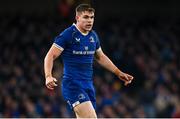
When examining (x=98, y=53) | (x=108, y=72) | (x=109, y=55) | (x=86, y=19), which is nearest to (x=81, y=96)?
(x=98, y=53)

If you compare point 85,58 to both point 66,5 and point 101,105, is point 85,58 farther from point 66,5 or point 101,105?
point 66,5

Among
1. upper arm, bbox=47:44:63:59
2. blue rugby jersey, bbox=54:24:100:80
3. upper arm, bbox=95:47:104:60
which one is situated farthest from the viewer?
upper arm, bbox=95:47:104:60

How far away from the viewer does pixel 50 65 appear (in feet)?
25.4

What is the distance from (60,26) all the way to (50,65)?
40.7ft

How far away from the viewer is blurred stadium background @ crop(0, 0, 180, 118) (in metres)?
14.9

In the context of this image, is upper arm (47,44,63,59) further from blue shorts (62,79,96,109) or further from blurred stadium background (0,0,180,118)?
blurred stadium background (0,0,180,118)

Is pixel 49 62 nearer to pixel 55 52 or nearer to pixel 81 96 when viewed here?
pixel 55 52

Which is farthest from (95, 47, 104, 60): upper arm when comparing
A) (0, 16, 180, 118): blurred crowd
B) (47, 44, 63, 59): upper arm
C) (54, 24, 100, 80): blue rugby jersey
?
(0, 16, 180, 118): blurred crowd

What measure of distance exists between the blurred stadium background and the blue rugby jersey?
577 cm

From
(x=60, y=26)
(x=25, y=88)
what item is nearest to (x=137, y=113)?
(x=25, y=88)

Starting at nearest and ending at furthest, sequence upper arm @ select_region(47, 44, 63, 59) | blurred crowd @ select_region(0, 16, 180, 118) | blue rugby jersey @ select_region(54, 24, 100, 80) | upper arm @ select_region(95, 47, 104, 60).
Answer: upper arm @ select_region(47, 44, 63, 59) < blue rugby jersey @ select_region(54, 24, 100, 80) < upper arm @ select_region(95, 47, 104, 60) < blurred crowd @ select_region(0, 16, 180, 118)

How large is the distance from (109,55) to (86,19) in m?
9.24

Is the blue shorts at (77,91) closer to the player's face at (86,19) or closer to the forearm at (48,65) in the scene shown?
the forearm at (48,65)

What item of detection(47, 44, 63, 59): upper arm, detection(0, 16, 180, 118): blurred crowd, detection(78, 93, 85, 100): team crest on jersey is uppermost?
detection(47, 44, 63, 59): upper arm
